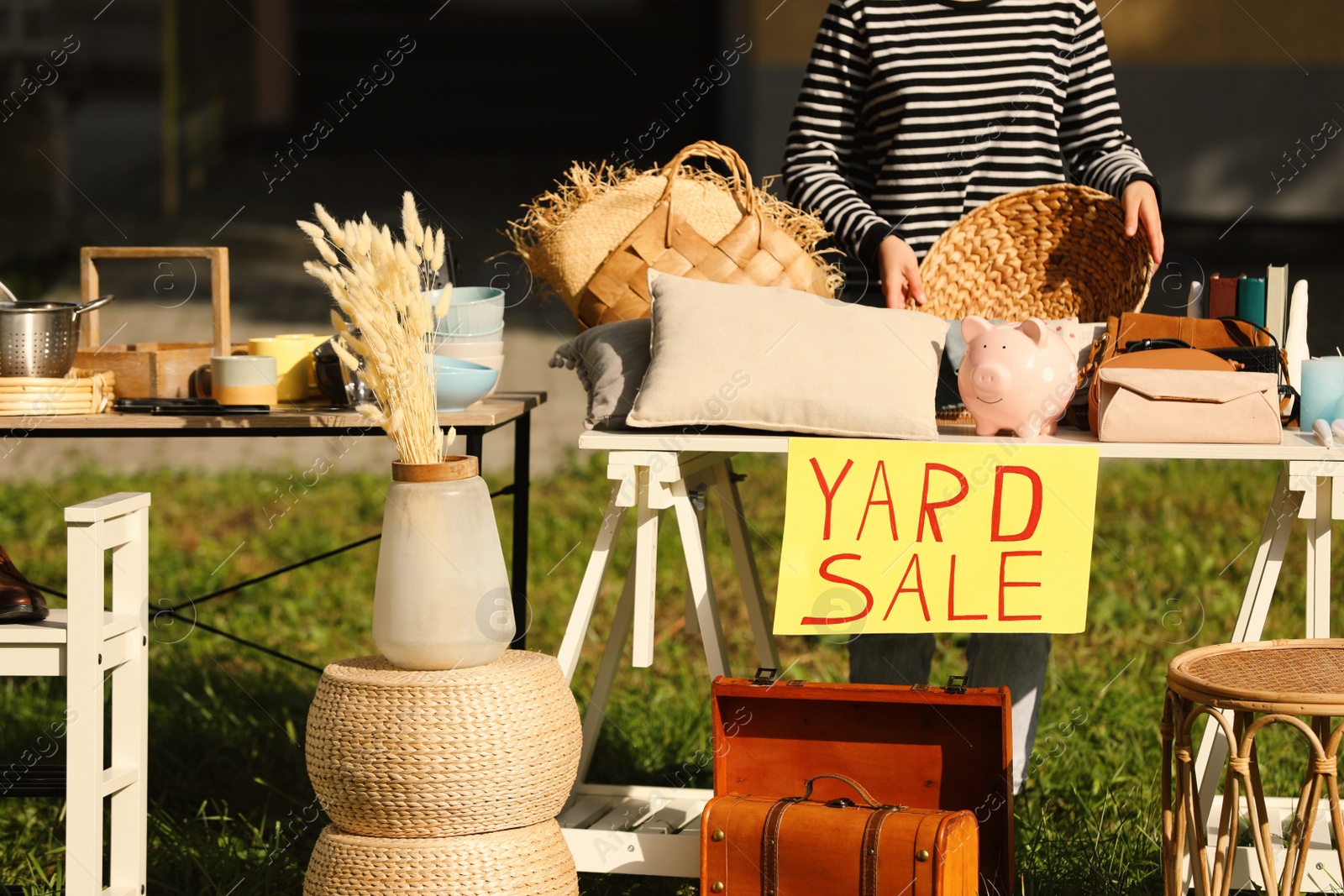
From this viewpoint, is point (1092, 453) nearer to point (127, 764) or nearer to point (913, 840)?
point (913, 840)

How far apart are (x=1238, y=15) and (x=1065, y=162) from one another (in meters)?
5.82

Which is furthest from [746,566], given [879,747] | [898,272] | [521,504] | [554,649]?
[554,649]

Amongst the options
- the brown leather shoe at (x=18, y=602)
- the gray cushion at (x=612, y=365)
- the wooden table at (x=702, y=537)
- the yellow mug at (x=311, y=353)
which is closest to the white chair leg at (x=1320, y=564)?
the wooden table at (x=702, y=537)

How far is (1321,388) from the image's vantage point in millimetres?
2291

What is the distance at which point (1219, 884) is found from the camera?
6.48 feet

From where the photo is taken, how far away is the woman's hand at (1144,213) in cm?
237

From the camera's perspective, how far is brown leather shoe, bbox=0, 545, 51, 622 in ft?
7.02

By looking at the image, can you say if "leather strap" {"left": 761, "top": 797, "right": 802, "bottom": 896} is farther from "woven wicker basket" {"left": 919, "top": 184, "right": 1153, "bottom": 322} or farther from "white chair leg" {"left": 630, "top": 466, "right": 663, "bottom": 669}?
"woven wicker basket" {"left": 919, "top": 184, "right": 1153, "bottom": 322}

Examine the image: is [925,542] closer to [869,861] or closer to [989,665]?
[869,861]

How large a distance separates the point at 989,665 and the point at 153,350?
174 cm

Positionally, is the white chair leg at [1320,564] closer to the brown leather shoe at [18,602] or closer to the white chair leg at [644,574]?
the white chair leg at [644,574]

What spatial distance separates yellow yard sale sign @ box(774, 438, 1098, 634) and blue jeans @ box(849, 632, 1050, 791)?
532 millimetres

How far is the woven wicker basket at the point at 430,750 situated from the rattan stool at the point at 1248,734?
960 millimetres

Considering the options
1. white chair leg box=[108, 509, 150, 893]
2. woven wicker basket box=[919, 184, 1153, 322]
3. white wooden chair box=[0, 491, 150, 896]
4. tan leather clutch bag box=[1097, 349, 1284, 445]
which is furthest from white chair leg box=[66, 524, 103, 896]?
tan leather clutch bag box=[1097, 349, 1284, 445]
